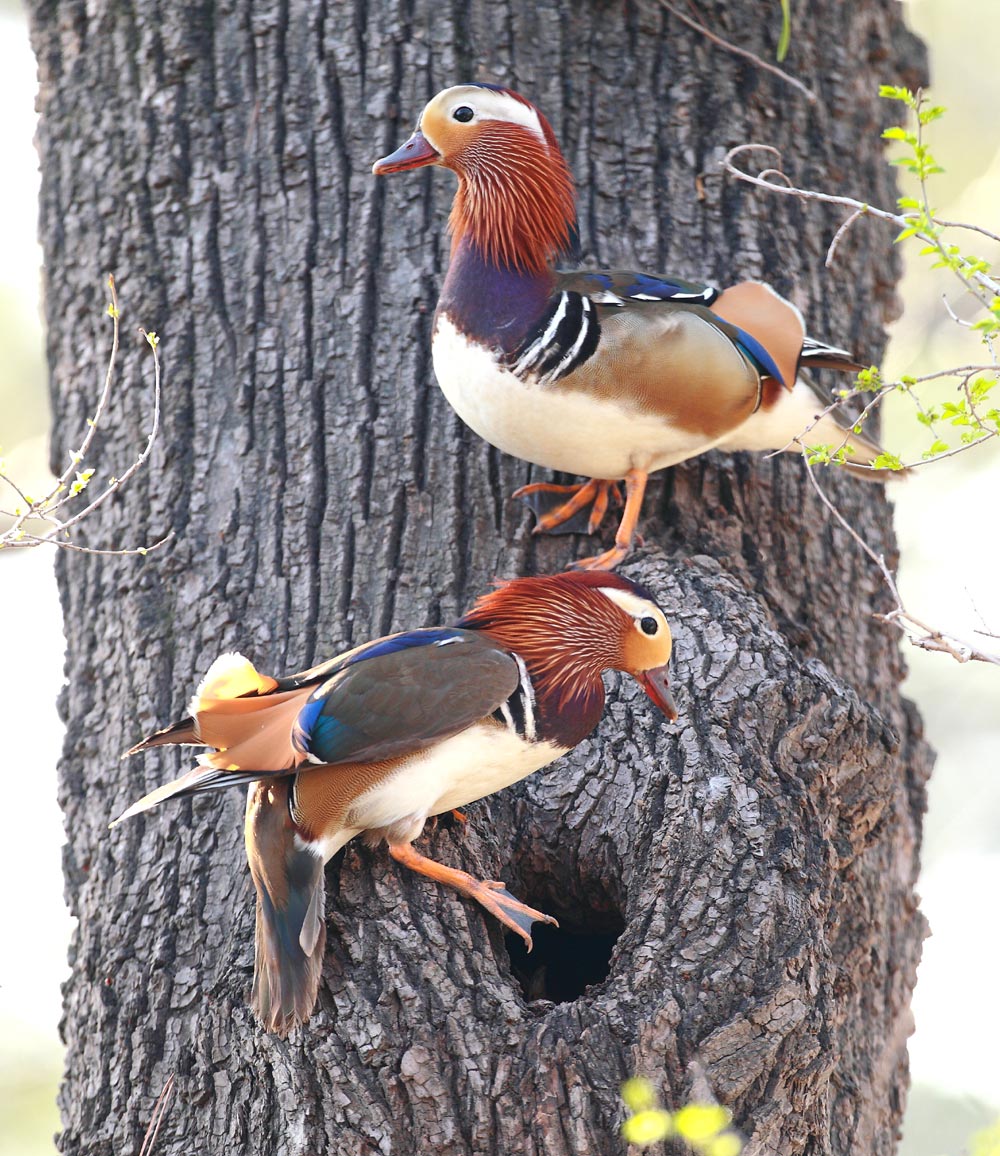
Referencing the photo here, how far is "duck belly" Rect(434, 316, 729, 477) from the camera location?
2.91 meters

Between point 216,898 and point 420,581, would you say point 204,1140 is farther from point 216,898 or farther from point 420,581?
point 420,581

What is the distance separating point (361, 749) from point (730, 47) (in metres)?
2.34

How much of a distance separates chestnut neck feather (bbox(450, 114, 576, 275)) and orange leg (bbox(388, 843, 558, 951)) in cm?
130

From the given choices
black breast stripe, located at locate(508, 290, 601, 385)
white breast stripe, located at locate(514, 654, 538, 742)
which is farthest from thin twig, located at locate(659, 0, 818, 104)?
white breast stripe, located at locate(514, 654, 538, 742)

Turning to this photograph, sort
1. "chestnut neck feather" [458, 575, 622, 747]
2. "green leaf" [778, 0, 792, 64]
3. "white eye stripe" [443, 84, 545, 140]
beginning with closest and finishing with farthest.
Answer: "chestnut neck feather" [458, 575, 622, 747] → "white eye stripe" [443, 84, 545, 140] → "green leaf" [778, 0, 792, 64]

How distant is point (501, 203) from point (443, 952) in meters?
1.63

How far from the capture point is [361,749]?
92.8 inches

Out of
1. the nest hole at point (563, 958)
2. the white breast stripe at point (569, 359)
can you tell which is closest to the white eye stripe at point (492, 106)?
the white breast stripe at point (569, 359)

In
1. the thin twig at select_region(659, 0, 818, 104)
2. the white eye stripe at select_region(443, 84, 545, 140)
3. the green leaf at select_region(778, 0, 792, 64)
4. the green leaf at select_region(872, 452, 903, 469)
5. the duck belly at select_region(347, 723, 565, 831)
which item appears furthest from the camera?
the thin twig at select_region(659, 0, 818, 104)

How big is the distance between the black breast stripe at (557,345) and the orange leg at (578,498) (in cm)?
35

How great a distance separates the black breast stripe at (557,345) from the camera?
2893 millimetres

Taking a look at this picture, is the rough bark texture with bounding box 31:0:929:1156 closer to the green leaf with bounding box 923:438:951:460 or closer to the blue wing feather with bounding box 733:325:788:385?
the blue wing feather with bounding box 733:325:788:385

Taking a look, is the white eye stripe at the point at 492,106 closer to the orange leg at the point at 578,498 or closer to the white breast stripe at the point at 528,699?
the orange leg at the point at 578,498

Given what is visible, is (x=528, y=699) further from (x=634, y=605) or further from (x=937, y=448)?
(x=937, y=448)
